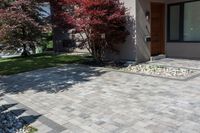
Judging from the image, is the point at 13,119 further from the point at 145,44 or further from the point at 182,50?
the point at 182,50

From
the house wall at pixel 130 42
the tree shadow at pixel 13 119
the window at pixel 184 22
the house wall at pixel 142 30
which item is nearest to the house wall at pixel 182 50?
the window at pixel 184 22

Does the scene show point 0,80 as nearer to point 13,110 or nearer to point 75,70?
point 75,70

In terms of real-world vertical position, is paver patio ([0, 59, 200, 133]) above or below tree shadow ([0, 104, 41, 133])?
above

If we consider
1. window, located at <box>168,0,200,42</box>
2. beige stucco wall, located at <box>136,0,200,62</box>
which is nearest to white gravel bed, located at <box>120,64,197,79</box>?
beige stucco wall, located at <box>136,0,200,62</box>

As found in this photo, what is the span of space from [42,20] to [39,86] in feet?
26.3

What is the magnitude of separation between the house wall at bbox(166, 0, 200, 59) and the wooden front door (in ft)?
2.08

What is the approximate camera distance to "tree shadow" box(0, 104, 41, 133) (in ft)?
15.4

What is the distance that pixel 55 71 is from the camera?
9.84 metres

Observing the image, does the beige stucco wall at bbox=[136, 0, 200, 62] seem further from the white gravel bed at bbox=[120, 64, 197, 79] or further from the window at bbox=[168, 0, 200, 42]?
the white gravel bed at bbox=[120, 64, 197, 79]

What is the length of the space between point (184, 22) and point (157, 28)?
134 centimetres

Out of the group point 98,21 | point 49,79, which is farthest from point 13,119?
point 98,21

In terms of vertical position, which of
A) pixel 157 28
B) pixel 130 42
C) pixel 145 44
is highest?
pixel 157 28

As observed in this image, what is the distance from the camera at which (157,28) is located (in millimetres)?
12234

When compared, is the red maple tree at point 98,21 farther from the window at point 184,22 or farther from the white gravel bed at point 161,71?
the window at point 184,22
